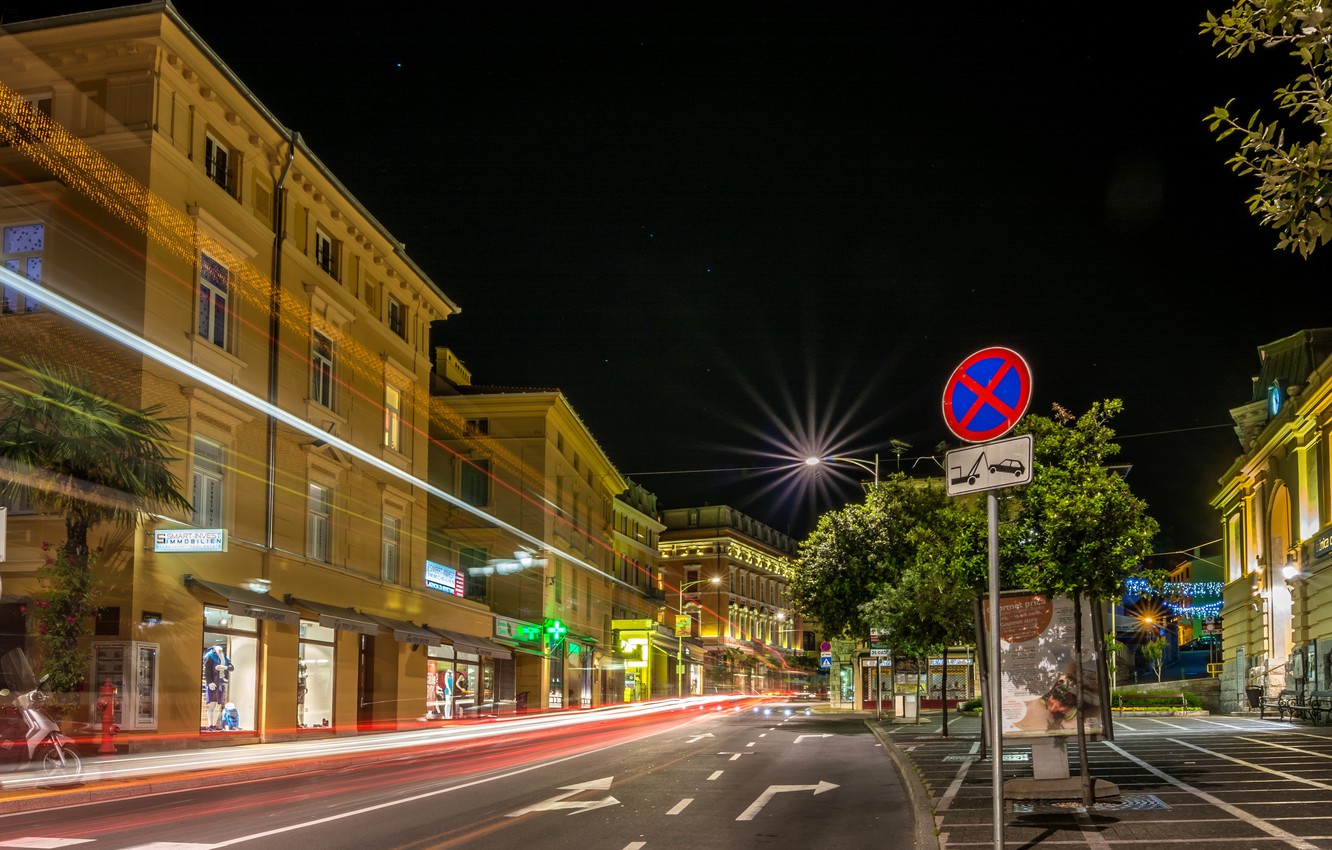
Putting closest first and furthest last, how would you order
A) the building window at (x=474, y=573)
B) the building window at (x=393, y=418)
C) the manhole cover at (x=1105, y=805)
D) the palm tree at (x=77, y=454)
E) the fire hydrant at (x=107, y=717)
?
the manhole cover at (x=1105, y=805)
the palm tree at (x=77, y=454)
the fire hydrant at (x=107, y=717)
the building window at (x=393, y=418)
the building window at (x=474, y=573)

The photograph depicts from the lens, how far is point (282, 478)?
98.1 feet

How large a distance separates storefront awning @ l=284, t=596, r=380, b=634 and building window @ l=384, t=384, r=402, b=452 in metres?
6.79

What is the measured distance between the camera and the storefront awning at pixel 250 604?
24891mm

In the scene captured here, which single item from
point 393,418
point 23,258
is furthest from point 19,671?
point 393,418

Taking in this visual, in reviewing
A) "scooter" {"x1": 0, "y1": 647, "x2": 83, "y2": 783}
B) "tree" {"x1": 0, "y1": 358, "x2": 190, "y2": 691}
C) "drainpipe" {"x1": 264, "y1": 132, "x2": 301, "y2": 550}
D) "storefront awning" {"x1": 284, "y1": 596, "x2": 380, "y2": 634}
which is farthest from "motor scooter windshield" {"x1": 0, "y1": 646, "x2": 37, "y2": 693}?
"storefront awning" {"x1": 284, "y1": 596, "x2": 380, "y2": 634}

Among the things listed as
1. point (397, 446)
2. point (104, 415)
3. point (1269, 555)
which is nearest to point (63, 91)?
point (104, 415)

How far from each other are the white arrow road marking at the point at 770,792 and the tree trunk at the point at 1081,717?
3614 millimetres

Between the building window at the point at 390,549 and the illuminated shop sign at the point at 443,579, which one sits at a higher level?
the building window at the point at 390,549

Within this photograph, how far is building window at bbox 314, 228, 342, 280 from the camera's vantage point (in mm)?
32972

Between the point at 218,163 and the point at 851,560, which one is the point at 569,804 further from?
the point at 851,560

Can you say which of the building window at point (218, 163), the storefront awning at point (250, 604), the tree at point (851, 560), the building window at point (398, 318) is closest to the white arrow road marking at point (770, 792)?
the storefront awning at point (250, 604)

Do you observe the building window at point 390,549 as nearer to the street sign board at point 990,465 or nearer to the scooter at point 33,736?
the scooter at point 33,736

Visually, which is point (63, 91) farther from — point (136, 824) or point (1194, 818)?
point (1194, 818)

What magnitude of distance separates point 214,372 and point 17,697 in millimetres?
10603
